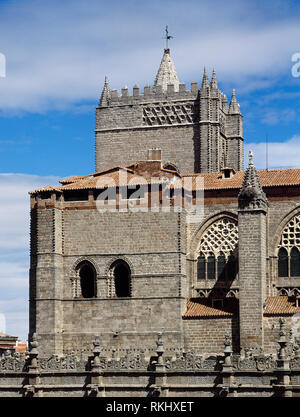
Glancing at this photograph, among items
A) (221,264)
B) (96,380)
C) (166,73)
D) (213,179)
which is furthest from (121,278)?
(166,73)

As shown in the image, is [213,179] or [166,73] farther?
[166,73]

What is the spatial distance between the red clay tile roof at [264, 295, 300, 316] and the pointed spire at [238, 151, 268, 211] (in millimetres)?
4004

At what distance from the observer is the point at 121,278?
51.6 meters

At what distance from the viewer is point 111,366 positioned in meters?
42.7

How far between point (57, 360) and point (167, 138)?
830 inches

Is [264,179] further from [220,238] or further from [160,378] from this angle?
[160,378]

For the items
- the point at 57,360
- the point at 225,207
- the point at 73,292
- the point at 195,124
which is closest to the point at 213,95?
the point at 195,124

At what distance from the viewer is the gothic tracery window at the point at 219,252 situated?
51.7 meters

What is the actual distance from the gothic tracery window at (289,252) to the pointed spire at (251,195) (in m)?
2.01

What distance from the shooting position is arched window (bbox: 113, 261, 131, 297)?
51.4 m

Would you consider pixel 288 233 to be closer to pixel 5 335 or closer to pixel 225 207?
pixel 225 207

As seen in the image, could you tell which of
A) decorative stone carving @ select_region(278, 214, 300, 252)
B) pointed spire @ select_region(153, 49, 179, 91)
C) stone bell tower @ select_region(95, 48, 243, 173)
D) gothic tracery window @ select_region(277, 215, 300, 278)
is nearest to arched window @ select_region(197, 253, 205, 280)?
gothic tracery window @ select_region(277, 215, 300, 278)

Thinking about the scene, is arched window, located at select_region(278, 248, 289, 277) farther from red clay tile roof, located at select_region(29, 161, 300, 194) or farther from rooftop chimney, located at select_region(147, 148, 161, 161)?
rooftop chimney, located at select_region(147, 148, 161, 161)

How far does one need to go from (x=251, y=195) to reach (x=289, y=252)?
356 cm
